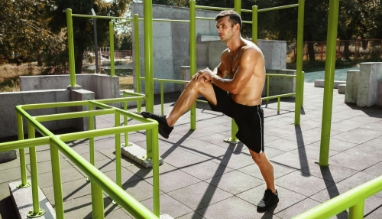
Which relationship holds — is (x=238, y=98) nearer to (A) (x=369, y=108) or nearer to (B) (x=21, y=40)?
(A) (x=369, y=108)

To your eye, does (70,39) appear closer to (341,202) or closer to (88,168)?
(88,168)

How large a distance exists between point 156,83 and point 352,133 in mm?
7174

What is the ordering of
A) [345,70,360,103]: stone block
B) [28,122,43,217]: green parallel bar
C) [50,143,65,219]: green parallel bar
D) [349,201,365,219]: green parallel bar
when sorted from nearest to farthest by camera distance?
[349,201,365,219]: green parallel bar → [50,143,65,219]: green parallel bar → [28,122,43,217]: green parallel bar → [345,70,360,103]: stone block

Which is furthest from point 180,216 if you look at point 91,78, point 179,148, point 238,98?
point 91,78

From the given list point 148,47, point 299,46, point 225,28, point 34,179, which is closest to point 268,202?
point 225,28

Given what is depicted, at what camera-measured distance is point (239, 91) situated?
2.92m

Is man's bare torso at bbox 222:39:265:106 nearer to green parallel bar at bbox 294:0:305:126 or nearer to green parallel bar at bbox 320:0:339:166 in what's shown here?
green parallel bar at bbox 320:0:339:166

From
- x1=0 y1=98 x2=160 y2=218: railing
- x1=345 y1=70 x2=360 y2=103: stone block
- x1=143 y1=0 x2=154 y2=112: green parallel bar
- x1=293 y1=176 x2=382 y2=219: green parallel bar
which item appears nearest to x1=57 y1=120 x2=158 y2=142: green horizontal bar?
x1=0 y1=98 x2=160 y2=218: railing

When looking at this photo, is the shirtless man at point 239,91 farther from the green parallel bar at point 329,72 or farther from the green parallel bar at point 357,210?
the green parallel bar at point 357,210

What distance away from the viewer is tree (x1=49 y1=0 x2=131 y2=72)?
70.6 feet

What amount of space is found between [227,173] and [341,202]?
9.75 feet

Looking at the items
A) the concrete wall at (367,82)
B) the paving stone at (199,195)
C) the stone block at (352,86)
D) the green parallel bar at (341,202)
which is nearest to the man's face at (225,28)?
the paving stone at (199,195)

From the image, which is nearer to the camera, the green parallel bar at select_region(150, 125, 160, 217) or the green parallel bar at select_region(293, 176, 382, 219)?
the green parallel bar at select_region(293, 176, 382, 219)

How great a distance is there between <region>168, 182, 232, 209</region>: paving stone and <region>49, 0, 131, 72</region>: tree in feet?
64.5
